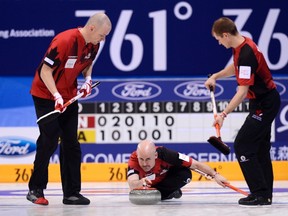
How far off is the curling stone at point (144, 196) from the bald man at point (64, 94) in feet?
1.39

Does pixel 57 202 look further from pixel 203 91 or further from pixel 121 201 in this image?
pixel 203 91

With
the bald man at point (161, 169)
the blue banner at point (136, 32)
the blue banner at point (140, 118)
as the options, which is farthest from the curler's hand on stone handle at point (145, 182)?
the blue banner at point (136, 32)

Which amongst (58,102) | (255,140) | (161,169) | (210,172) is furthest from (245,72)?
(58,102)

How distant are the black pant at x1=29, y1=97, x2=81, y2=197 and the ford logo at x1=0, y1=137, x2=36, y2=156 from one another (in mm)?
2999

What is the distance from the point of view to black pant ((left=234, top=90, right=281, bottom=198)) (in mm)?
6875

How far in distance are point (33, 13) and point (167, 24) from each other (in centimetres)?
170

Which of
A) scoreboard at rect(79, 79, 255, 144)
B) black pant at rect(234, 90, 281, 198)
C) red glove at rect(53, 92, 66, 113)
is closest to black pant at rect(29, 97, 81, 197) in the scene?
red glove at rect(53, 92, 66, 113)

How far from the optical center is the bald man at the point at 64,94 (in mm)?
6941

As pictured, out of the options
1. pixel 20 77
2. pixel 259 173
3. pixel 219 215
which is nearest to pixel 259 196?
pixel 259 173

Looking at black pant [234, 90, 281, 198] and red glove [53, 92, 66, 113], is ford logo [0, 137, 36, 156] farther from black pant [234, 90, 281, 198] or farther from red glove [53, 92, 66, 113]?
black pant [234, 90, 281, 198]

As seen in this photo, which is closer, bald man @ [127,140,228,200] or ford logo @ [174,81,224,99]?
bald man @ [127,140,228,200]

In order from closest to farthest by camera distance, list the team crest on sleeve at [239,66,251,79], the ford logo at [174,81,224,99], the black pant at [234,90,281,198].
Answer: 1. the team crest on sleeve at [239,66,251,79]
2. the black pant at [234,90,281,198]
3. the ford logo at [174,81,224,99]

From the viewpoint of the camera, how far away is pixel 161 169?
749 cm

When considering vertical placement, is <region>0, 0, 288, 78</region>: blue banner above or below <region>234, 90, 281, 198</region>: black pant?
above
